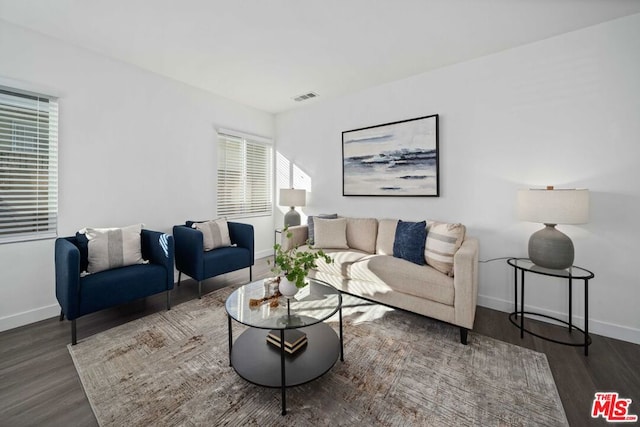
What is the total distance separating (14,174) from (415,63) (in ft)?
13.6

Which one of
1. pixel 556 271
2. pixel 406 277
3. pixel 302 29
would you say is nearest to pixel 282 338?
pixel 406 277

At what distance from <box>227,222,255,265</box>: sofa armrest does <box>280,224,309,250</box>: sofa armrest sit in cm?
42

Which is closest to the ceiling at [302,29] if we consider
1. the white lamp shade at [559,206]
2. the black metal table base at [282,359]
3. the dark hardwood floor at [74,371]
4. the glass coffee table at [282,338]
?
the white lamp shade at [559,206]

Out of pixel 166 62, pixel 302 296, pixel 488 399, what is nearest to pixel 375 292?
pixel 302 296

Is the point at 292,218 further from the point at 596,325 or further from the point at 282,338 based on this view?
the point at 596,325

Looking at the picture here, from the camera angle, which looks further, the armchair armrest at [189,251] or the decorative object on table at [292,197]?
the decorative object on table at [292,197]

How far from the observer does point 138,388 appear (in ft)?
5.45

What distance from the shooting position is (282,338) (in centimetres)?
142

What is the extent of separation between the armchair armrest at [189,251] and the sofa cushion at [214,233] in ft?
0.75

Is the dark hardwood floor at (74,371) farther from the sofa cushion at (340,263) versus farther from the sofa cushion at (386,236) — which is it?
the sofa cushion at (340,263)

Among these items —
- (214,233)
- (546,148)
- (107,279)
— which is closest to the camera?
(107,279)

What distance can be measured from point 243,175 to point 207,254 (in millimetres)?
1760

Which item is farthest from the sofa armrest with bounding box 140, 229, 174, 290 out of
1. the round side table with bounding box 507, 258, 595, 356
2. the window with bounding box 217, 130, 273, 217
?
the round side table with bounding box 507, 258, 595, 356

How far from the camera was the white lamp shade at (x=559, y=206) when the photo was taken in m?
2.04
